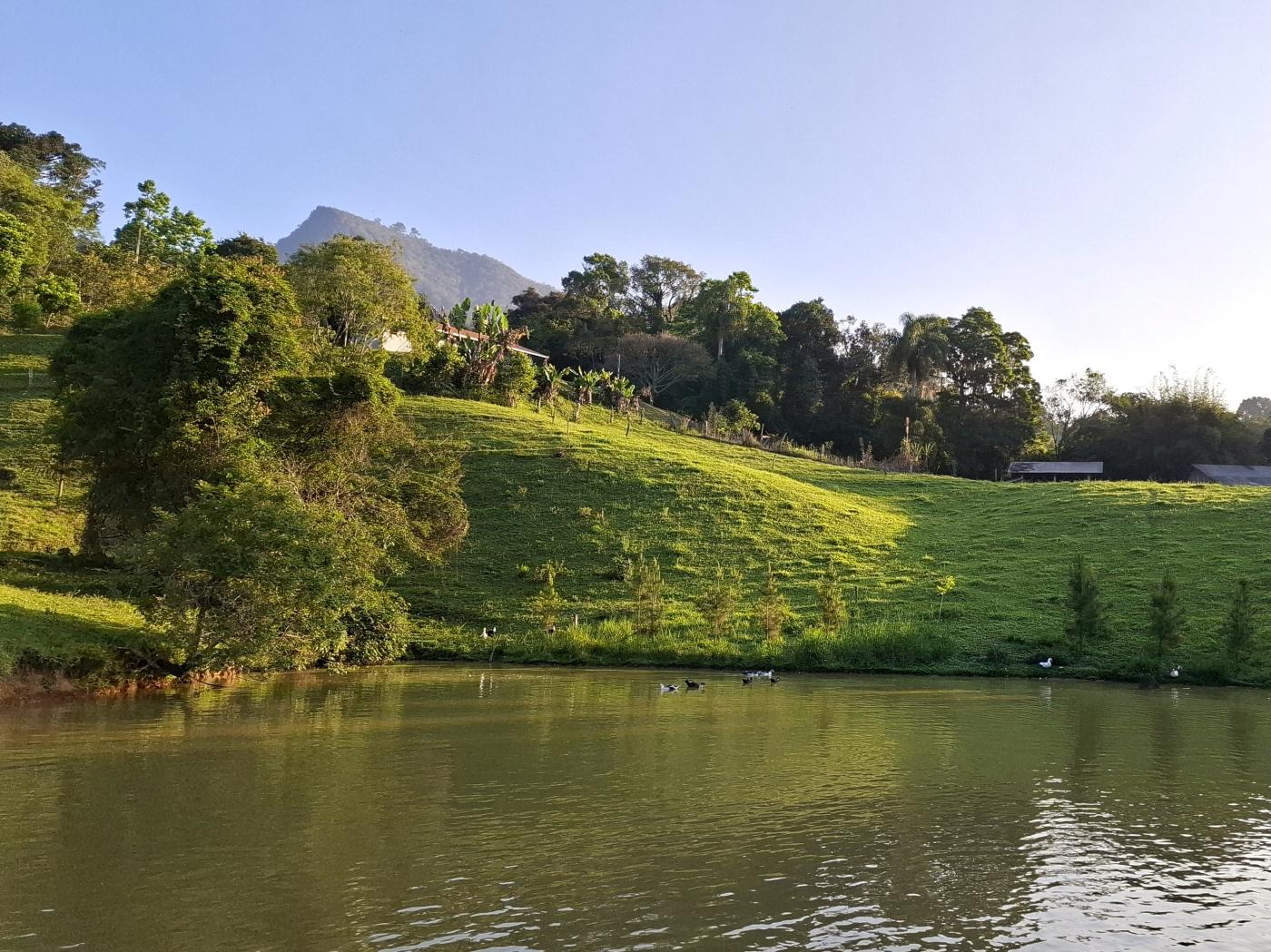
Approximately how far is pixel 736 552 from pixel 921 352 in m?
54.8

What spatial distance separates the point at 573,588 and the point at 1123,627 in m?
22.3

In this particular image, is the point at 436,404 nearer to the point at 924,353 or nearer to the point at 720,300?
the point at 720,300

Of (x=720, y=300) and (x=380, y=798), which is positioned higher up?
(x=720, y=300)

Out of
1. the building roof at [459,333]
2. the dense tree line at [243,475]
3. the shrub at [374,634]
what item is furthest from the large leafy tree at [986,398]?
the shrub at [374,634]

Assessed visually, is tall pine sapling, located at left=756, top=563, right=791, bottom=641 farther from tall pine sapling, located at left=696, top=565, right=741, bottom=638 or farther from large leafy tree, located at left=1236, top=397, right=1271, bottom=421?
large leafy tree, located at left=1236, top=397, right=1271, bottom=421

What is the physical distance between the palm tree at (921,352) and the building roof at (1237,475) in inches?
1039

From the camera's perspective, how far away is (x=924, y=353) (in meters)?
93.6

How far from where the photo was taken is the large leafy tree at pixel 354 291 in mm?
61688

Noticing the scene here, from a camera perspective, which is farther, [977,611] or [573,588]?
[573,588]

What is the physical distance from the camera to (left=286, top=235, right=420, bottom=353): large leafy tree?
61688 millimetres

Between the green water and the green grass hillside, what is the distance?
945 cm

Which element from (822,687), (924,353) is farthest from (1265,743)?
(924,353)

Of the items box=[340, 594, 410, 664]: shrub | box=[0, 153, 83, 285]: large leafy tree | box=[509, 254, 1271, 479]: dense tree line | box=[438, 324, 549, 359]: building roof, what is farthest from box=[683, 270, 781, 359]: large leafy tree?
box=[340, 594, 410, 664]: shrub

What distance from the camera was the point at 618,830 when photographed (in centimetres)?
1245
